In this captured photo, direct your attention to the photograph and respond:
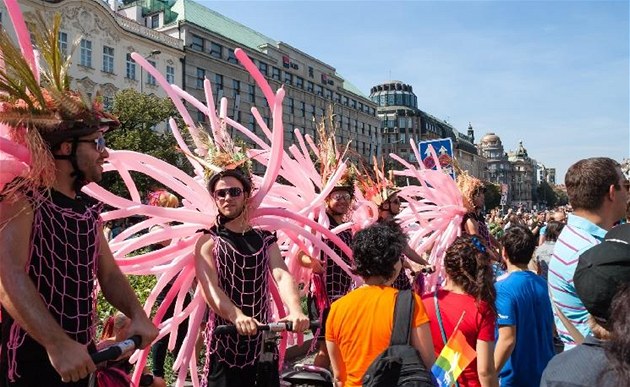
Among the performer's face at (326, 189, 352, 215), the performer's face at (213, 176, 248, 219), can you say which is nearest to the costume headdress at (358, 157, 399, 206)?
the performer's face at (326, 189, 352, 215)

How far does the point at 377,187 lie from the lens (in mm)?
5941

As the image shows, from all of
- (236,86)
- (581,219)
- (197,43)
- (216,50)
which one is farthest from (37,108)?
(236,86)

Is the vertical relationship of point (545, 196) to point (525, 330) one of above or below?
above

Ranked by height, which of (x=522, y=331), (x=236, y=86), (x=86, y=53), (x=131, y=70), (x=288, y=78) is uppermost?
(x=288, y=78)

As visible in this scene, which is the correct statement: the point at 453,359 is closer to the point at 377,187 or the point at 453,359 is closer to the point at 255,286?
the point at 255,286

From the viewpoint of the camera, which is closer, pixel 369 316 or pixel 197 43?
pixel 369 316

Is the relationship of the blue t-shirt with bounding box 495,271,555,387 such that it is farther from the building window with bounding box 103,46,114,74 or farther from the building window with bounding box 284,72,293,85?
the building window with bounding box 284,72,293,85

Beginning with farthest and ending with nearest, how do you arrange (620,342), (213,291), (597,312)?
(213,291)
(597,312)
(620,342)

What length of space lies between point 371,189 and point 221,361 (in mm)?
3462

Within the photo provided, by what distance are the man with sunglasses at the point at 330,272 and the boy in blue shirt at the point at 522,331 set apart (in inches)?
52.5

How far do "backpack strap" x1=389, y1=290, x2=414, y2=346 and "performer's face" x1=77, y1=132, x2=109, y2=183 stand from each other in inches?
56.8

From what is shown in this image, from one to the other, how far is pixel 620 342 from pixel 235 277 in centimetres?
200

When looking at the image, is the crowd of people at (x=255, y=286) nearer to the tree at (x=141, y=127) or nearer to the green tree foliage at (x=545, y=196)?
the tree at (x=141, y=127)

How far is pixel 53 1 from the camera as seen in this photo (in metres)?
28.8
